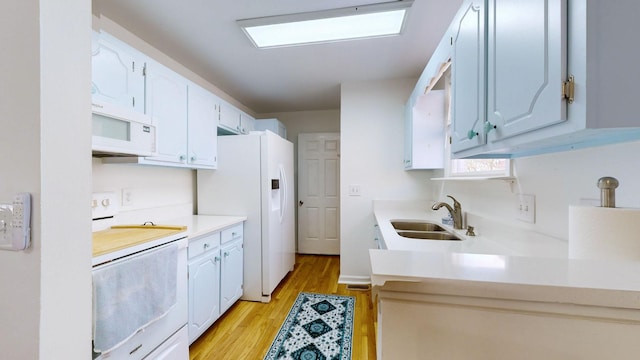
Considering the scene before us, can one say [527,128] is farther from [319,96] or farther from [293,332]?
[319,96]

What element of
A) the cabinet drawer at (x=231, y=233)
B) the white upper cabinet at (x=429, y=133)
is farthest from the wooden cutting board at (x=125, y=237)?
the white upper cabinet at (x=429, y=133)

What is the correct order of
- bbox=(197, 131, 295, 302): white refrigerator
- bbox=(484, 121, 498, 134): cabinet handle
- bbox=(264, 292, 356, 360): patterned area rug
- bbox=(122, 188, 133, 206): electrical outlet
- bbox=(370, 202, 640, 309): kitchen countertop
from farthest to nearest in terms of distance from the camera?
bbox=(197, 131, 295, 302): white refrigerator < bbox=(122, 188, 133, 206): electrical outlet < bbox=(264, 292, 356, 360): patterned area rug < bbox=(484, 121, 498, 134): cabinet handle < bbox=(370, 202, 640, 309): kitchen countertop

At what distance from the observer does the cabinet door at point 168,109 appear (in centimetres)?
175

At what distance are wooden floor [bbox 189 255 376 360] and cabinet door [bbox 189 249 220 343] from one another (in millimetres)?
132

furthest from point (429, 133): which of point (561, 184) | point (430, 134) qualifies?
point (561, 184)

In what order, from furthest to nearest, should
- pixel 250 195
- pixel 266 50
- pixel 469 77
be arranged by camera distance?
pixel 250 195
pixel 266 50
pixel 469 77

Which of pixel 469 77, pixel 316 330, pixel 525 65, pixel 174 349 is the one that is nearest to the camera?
pixel 525 65

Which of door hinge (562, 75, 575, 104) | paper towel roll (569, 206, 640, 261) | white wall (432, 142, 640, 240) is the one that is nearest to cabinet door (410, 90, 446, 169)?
white wall (432, 142, 640, 240)

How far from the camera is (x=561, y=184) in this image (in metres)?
0.95

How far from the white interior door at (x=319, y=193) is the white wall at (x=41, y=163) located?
3357 mm

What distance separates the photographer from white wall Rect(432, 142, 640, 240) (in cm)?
73

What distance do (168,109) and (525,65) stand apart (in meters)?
2.11

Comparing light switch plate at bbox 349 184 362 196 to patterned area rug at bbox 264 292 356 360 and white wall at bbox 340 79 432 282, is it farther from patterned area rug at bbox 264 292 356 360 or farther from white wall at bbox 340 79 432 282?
patterned area rug at bbox 264 292 356 360

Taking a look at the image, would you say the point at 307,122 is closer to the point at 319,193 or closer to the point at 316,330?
the point at 319,193
